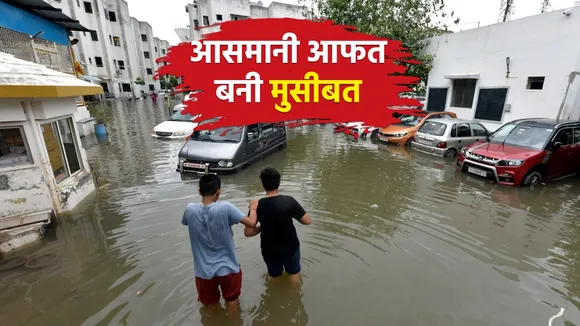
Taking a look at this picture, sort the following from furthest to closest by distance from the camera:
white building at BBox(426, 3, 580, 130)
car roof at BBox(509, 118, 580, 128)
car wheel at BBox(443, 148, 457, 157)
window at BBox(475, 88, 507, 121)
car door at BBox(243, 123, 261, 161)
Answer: window at BBox(475, 88, 507, 121), car wheel at BBox(443, 148, 457, 157), white building at BBox(426, 3, 580, 130), car door at BBox(243, 123, 261, 161), car roof at BBox(509, 118, 580, 128)

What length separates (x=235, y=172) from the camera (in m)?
7.91

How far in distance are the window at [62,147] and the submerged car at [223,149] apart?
2293 millimetres

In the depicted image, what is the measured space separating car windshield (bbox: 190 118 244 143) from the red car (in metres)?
6.44

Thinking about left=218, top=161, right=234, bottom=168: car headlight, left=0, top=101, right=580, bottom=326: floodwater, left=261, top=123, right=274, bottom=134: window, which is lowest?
left=0, top=101, right=580, bottom=326: floodwater

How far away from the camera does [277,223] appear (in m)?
2.76

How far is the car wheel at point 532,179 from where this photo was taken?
6738 millimetres

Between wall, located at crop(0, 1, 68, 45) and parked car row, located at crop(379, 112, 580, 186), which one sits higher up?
wall, located at crop(0, 1, 68, 45)

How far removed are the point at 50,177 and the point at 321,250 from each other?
4940 mm

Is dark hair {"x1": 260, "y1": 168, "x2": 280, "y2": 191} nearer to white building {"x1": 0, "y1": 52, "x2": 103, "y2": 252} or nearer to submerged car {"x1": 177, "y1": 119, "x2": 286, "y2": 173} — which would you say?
white building {"x1": 0, "y1": 52, "x2": 103, "y2": 252}

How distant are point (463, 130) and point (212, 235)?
10238 mm

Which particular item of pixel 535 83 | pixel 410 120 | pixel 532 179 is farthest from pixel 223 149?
pixel 535 83

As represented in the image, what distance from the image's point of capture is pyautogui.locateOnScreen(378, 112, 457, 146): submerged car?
37.6 feet

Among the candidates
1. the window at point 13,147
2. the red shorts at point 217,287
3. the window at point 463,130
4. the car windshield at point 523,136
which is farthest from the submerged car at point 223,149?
the car windshield at point 523,136

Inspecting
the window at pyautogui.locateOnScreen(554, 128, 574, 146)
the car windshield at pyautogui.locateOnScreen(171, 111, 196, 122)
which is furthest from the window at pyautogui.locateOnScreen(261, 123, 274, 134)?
the window at pyautogui.locateOnScreen(554, 128, 574, 146)
